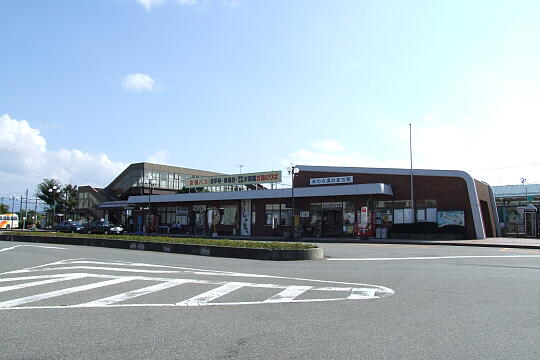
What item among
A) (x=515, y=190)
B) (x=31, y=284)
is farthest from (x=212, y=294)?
(x=515, y=190)

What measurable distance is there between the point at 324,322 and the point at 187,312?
95.6 inches

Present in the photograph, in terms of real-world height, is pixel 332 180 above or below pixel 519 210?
above

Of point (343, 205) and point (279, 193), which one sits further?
point (279, 193)

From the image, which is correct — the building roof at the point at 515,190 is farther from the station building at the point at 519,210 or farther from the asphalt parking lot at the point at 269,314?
the asphalt parking lot at the point at 269,314

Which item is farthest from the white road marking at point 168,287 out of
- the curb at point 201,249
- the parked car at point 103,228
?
the parked car at point 103,228

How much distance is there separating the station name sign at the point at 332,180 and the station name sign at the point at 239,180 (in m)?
3.61

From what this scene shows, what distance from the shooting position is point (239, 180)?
46.9 m

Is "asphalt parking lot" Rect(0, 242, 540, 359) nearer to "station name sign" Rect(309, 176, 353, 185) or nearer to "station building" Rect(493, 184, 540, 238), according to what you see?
"station name sign" Rect(309, 176, 353, 185)

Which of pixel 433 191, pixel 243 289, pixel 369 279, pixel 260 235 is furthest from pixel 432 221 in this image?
pixel 243 289

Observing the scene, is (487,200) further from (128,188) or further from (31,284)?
(128,188)

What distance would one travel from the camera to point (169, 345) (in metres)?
5.84

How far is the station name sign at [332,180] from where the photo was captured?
39625 millimetres

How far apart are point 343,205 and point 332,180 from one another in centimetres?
249

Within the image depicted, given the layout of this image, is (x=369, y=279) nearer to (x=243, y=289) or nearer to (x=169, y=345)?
(x=243, y=289)
